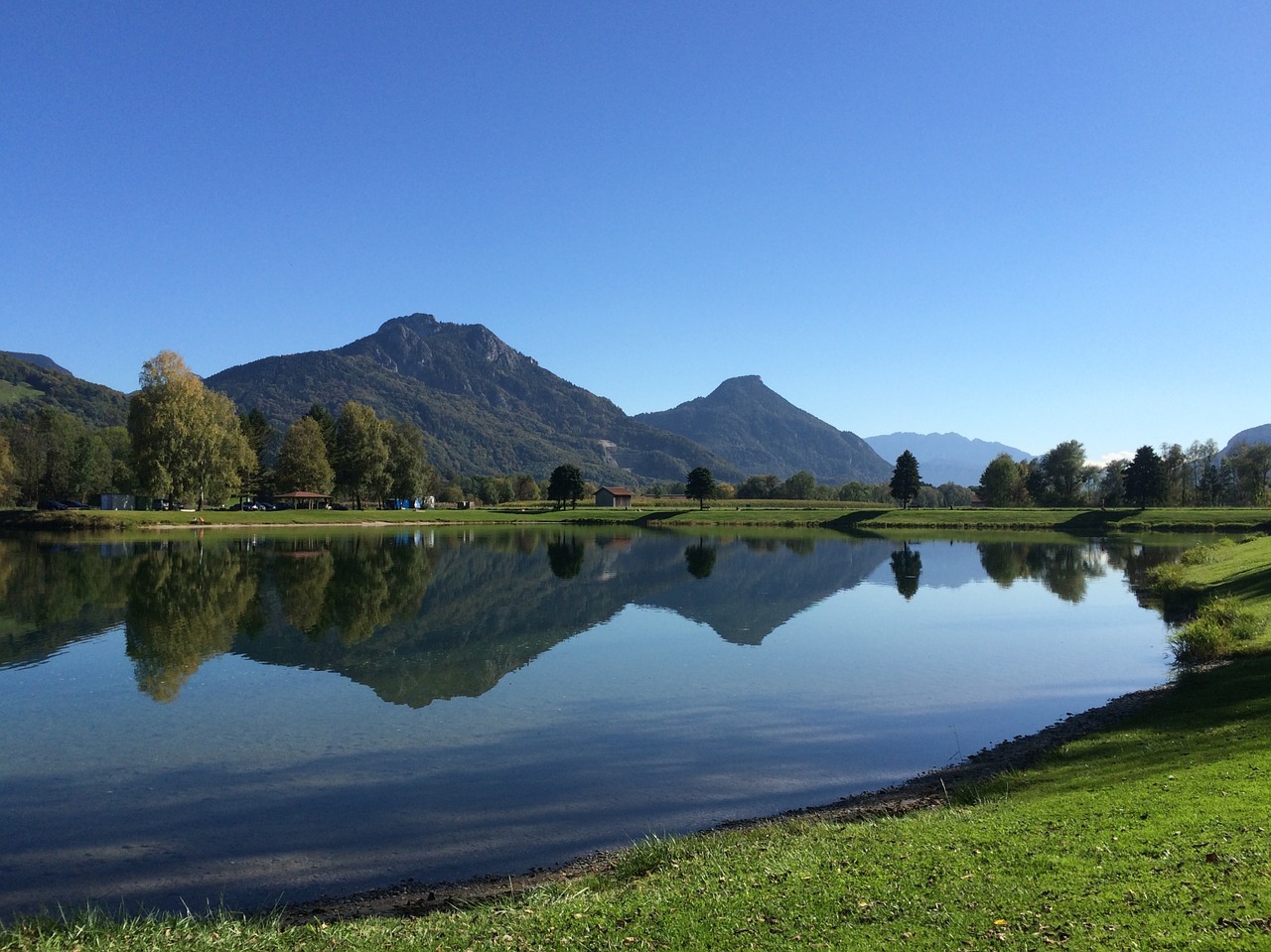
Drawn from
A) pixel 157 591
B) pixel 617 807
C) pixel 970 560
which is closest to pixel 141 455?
pixel 157 591

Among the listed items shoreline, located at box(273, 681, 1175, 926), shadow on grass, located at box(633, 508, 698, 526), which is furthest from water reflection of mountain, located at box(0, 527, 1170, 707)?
shadow on grass, located at box(633, 508, 698, 526)

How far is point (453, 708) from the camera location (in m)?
22.2

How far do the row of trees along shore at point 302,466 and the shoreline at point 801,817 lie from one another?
304 ft

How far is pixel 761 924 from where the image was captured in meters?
8.36

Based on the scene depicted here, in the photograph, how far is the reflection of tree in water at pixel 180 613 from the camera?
26.7 meters

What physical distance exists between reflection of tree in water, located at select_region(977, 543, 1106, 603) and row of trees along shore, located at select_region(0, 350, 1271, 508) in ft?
171

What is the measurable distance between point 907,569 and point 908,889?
56.8 meters

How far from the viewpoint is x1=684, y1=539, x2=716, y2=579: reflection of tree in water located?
5930cm

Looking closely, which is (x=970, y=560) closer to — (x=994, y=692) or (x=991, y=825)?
(x=994, y=692)

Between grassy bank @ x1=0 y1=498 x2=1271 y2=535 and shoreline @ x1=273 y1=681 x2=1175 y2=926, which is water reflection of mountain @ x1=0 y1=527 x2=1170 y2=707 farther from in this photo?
grassy bank @ x1=0 y1=498 x2=1271 y2=535

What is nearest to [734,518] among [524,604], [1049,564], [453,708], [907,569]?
[1049,564]

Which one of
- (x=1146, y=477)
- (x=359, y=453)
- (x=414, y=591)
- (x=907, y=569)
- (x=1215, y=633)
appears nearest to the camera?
(x=1215, y=633)

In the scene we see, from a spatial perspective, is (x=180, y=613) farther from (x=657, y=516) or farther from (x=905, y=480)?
(x=905, y=480)

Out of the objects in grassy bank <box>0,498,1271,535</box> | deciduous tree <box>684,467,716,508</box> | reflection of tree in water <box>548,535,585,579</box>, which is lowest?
reflection of tree in water <box>548,535,585,579</box>
